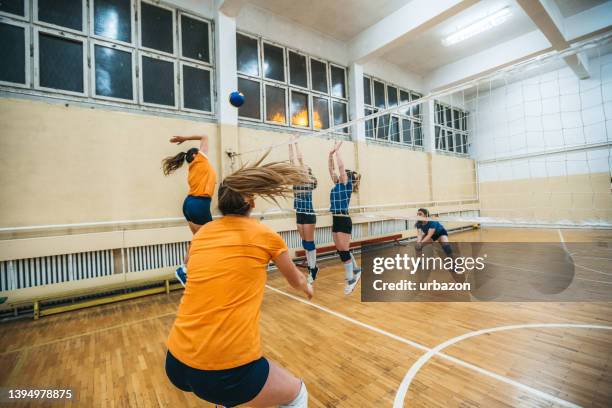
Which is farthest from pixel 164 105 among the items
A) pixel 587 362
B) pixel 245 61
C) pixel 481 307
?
pixel 587 362

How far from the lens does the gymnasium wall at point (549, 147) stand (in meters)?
8.75

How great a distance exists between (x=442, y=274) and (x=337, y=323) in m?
2.94

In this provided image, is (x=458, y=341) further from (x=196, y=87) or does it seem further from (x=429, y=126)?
(x=429, y=126)

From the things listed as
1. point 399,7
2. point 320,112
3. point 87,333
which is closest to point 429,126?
point 399,7

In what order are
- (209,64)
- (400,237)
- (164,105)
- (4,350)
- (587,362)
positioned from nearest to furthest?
(587,362)
(4,350)
(164,105)
(209,64)
(400,237)

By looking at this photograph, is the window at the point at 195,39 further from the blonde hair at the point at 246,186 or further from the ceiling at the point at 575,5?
the ceiling at the point at 575,5

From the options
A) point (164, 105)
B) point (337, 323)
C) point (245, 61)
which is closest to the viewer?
point (337, 323)

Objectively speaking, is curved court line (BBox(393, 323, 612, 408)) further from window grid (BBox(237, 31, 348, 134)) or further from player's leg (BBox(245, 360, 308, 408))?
window grid (BBox(237, 31, 348, 134))

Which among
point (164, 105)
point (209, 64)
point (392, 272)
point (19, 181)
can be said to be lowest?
point (392, 272)

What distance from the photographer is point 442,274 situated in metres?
5.16

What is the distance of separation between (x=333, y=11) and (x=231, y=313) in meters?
7.09

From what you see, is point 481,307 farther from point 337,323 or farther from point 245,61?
point 245,61

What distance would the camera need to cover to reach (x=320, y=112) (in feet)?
23.3

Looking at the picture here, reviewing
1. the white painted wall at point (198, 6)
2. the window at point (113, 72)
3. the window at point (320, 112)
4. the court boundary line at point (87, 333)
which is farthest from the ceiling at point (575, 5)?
the court boundary line at point (87, 333)
